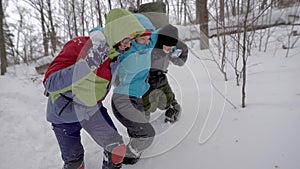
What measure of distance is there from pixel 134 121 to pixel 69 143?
42 centimetres

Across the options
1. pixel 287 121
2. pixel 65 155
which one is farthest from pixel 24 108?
pixel 287 121

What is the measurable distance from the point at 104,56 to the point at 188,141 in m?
0.73

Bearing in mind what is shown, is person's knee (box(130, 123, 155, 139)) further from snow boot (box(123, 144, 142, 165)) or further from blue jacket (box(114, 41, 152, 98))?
blue jacket (box(114, 41, 152, 98))

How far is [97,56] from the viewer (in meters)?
0.94

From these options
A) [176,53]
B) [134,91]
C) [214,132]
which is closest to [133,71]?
[134,91]

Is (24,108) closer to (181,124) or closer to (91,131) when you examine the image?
(91,131)

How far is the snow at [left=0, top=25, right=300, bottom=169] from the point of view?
3.30ft

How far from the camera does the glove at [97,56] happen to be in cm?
92

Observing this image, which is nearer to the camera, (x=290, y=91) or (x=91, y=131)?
(x=91, y=131)

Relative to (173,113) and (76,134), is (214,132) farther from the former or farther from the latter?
(76,134)

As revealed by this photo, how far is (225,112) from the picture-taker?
4.67 feet

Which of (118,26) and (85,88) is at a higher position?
(118,26)

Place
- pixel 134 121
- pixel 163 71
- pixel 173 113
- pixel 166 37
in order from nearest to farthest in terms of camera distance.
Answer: pixel 134 121 < pixel 166 37 < pixel 173 113 < pixel 163 71

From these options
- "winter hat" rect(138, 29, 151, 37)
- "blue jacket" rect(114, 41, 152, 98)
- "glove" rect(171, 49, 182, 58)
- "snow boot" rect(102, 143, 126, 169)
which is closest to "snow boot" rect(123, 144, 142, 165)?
"snow boot" rect(102, 143, 126, 169)
